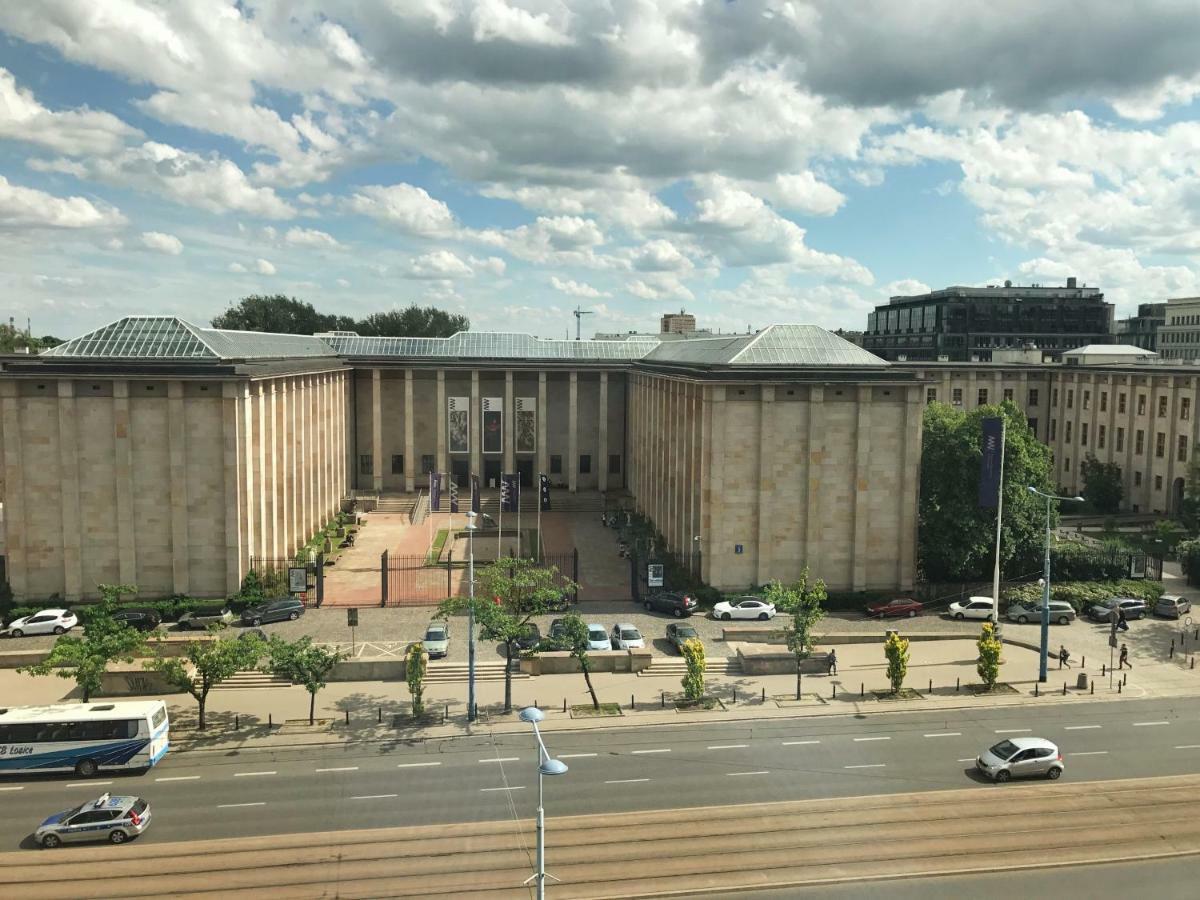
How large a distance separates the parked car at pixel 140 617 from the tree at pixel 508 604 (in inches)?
810

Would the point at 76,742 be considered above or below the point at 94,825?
above

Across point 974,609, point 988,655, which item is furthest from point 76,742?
point 974,609

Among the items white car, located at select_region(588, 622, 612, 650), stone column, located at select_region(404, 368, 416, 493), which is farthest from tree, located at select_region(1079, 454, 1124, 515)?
stone column, located at select_region(404, 368, 416, 493)

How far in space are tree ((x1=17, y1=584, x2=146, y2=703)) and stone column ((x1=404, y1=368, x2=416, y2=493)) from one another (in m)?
53.1

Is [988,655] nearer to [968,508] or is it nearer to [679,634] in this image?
[679,634]

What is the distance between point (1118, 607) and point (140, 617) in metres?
60.7

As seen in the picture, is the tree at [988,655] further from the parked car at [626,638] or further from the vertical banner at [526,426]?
the vertical banner at [526,426]

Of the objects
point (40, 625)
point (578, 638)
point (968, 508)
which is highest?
point (968, 508)

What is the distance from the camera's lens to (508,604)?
45.9 meters

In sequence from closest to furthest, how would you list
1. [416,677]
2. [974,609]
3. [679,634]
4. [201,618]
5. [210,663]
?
[210,663]
[416,677]
[679,634]
[201,618]
[974,609]

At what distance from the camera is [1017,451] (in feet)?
203

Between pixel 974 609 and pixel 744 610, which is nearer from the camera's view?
pixel 744 610

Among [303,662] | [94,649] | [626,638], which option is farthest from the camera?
[626,638]

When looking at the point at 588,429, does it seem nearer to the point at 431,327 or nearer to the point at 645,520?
the point at 645,520
